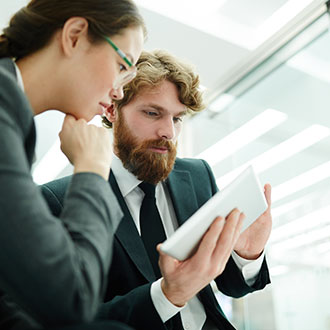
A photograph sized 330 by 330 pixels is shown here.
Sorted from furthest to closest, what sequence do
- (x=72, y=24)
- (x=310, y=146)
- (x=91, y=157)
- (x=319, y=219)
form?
(x=310, y=146) → (x=319, y=219) → (x=72, y=24) → (x=91, y=157)

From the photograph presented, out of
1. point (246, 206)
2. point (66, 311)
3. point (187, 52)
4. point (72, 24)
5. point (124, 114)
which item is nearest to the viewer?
point (66, 311)

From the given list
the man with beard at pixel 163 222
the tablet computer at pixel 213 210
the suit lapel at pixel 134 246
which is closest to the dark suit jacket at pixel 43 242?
the tablet computer at pixel 213 210

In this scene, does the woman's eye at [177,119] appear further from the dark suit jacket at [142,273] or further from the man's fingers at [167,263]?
the man's fingers at [167,263]

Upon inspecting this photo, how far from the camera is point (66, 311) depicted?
0.56 metres

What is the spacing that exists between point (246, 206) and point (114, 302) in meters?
0.43

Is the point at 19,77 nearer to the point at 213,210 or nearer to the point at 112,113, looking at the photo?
the point at 213,210

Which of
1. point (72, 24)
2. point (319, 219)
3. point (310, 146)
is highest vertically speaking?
point (72, 24)

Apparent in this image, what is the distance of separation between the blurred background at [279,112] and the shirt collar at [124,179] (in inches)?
57.6

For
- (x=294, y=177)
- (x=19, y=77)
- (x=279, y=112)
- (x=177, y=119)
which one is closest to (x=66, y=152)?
(x=19, y=77)

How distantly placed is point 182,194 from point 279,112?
6.00ft

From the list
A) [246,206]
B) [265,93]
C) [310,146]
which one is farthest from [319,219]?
[246,206]

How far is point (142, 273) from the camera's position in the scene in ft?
4.13

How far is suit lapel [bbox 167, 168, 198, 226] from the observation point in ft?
4.86

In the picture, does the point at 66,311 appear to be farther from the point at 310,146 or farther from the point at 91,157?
the point at 310,146
